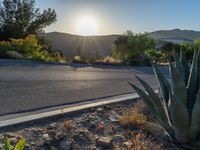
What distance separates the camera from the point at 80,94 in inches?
360

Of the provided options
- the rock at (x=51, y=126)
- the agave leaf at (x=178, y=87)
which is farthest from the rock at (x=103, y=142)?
the agave leaf at (x=178, y=87)

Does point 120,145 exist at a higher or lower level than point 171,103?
lower

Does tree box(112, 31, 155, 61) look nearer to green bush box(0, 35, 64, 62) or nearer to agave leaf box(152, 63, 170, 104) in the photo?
green bush box(0, 35, 64, 62)

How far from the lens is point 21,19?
3488 cm

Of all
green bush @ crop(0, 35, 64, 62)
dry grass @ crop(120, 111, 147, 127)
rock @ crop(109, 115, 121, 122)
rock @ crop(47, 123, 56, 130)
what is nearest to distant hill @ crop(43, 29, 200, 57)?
green bush @ crop(0, 35, 64, 62)

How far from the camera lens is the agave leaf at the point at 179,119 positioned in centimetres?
451

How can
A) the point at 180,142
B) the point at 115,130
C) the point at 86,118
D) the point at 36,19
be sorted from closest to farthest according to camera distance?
1. the point at 180,142
2. the point at 115,130
3. the point at 86,118
4. the point at 36,19

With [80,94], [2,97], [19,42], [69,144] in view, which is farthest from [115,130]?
[19,42]

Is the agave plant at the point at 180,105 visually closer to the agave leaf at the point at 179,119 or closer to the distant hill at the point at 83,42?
the agave leaf at the point at 179,119

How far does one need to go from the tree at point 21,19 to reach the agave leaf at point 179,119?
2928 centimetres

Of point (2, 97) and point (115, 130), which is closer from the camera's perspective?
point (115, 130)

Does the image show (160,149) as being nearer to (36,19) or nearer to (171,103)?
(171,103)

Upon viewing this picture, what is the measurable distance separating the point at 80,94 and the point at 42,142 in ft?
15.3

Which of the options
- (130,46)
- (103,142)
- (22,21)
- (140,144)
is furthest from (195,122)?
(22,21)
